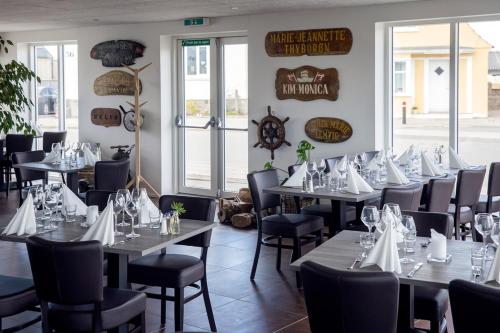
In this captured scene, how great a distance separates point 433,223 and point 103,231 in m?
1.85

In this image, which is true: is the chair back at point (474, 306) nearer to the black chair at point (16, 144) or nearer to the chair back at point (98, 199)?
the chair back at point (98, 199)

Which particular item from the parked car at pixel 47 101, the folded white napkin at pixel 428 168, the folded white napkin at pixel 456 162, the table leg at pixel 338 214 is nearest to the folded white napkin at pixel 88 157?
the table leg at pixel 338 214

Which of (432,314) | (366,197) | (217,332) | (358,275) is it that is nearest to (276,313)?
(217,332)

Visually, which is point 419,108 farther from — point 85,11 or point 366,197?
point 85,11

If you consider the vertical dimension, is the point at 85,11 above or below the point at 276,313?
above

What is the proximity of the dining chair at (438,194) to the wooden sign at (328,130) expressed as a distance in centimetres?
270

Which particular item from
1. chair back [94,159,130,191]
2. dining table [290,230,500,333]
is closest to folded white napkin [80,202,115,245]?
dining table [290,230,500,333]

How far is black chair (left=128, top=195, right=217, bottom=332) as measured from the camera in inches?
163

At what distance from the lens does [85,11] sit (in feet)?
28.4

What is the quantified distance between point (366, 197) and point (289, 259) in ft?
4.03

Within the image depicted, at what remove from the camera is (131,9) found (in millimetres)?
8391

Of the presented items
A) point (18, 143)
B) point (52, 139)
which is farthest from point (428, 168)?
Answer: point (18, 143)

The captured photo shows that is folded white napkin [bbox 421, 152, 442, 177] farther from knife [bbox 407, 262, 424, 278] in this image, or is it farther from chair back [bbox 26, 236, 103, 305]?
chair back [bbox 26, 236, 103, 305]

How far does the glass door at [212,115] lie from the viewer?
31.1ft
